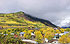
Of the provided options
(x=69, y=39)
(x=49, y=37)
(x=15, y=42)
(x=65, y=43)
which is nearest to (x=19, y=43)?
(x=15, y=42)

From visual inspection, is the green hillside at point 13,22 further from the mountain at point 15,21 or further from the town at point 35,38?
the town at point 35,38

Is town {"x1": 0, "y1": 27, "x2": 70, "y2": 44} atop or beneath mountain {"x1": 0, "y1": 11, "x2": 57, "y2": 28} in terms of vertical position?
atop

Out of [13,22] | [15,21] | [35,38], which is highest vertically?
[35,38]

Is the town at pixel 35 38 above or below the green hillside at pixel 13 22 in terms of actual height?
above

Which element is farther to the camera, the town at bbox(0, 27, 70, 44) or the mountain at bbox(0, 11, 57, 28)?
the mountain at bbox(0, 11, 57, 28)

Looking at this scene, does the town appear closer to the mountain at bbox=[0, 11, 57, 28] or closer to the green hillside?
the mountain at bbox=[0, 11, 57, 28]

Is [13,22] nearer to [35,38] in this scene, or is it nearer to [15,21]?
[15,21]

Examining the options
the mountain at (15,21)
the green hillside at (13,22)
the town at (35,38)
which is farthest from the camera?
the mountain at (15,21)

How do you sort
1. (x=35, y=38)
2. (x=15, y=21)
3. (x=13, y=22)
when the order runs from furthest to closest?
(x=15, y=21) < (x=13, y=22) < (x=35, y=38)

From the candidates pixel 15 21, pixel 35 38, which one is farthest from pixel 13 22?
pixel 35 38

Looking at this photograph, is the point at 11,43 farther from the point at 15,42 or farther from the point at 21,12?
the point at 21,12

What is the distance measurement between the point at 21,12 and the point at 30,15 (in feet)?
37.6

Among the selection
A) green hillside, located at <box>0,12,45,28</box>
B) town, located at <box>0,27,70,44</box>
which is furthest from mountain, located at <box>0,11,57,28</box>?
town, located at <box>0,27,70,44</box>

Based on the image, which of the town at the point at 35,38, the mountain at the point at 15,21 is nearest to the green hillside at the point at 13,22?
the mountain at the point at 15,21
